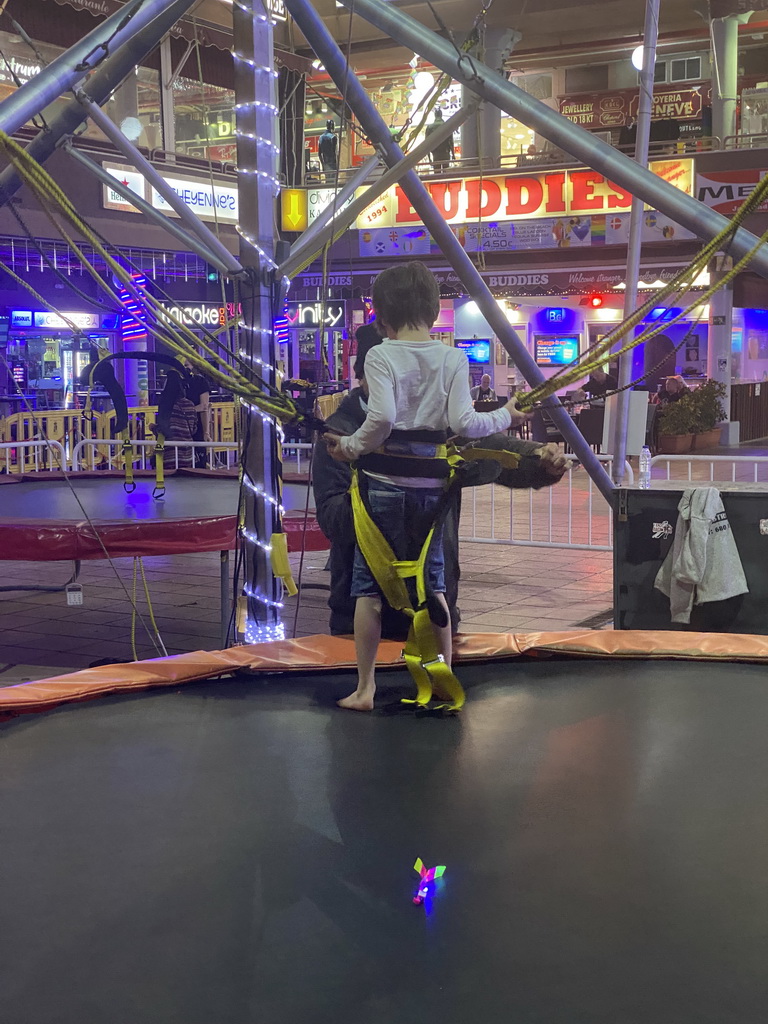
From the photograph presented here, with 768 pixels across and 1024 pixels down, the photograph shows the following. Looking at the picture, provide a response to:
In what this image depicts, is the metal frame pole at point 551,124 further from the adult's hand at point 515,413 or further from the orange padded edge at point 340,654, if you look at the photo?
the orange padded edge at point 340,654

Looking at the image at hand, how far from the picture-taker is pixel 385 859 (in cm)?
208

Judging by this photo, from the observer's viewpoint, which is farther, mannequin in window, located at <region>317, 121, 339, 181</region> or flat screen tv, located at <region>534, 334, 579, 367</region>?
flat screen tv, located at <region>534, 334, 579, 367</region>

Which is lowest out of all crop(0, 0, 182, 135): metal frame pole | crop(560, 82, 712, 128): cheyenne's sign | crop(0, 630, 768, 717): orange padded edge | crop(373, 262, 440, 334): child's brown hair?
crop(0, 630, 768, 717): orange padded edge

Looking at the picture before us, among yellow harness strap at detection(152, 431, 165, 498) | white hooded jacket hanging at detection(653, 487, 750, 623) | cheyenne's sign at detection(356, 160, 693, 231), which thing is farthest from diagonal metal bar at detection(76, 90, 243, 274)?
cheyenne's sign at detection(356, 160, 693, 231)

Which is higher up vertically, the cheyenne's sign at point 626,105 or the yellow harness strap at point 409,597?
the cheyenne's sign at point 626,105

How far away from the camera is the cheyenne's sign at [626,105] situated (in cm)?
2353

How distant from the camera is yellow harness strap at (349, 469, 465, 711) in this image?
296 cm

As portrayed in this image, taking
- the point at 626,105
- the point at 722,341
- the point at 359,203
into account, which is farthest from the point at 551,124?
the point at 626,105

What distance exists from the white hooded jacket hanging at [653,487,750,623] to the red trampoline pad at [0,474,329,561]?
1559mm

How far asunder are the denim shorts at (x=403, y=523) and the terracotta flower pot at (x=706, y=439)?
13432mm

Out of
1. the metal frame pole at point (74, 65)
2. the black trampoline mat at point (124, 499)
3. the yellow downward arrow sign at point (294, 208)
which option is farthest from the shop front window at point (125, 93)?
the metal frame pole at point (74, 65)

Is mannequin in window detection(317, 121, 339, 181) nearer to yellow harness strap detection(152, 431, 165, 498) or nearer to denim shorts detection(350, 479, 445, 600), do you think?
yellow harness strap detection(152, 431, 165, 498)

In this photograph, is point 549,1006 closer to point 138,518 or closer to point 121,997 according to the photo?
point 121,997

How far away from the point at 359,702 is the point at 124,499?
317 cm
